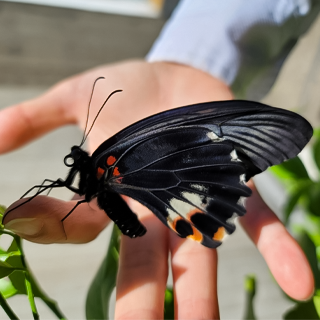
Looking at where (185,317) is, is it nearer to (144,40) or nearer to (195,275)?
(195,275)

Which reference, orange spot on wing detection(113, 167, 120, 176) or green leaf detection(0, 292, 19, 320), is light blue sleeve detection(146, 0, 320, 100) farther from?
green leaf detection(0, 292, 19, 320)

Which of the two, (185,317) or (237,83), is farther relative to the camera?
(237,83)

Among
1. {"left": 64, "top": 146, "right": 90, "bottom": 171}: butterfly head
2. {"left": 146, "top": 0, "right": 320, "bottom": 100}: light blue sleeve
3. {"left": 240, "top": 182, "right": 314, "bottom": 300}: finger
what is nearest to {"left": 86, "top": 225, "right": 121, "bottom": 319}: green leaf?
{"left": 64, "top": 146, "right": 90, "bottom": 171}: butterfly head

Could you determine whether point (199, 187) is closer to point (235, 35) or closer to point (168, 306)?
point (168, 306)

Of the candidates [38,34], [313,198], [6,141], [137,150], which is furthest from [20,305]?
[38,34]

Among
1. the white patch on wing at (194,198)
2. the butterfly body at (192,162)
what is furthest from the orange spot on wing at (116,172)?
the white patch on wing at (194,198)

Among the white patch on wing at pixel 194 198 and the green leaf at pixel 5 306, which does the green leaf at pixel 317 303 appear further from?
the green leaf at pixel 5 306
